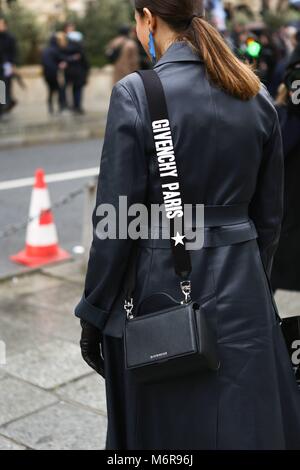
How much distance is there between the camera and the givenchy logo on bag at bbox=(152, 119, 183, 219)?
250 centimetres

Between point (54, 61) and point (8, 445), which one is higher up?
point (54, 61)

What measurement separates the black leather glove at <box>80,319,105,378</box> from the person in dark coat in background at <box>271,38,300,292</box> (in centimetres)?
211

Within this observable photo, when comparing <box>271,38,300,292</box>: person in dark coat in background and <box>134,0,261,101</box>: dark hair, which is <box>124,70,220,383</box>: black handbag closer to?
<box>134,0,261,101</box>: dark hair

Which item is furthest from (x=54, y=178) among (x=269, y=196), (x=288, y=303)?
(x=269, y=196)

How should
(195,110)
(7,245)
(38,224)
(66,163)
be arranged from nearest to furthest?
(195,110), (38,224), (7,245), (66,163)

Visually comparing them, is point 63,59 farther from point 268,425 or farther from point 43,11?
point 268,425

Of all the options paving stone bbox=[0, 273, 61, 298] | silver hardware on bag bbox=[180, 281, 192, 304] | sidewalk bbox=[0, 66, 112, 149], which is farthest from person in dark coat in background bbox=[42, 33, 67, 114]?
silver hardware on bag bbox=[180, 281, 192, 304]

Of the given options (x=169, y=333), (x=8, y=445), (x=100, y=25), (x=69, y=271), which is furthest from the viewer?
(x=100, y=25)

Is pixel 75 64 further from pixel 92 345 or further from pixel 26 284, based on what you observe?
pixel 92 345

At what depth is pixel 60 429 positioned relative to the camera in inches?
159

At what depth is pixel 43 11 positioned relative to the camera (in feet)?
82.3

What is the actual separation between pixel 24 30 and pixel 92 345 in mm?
20434
